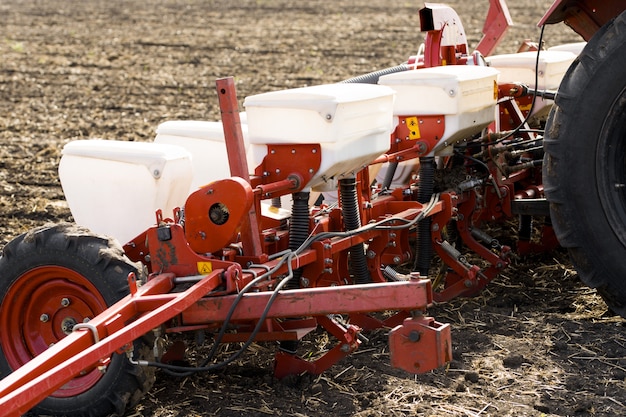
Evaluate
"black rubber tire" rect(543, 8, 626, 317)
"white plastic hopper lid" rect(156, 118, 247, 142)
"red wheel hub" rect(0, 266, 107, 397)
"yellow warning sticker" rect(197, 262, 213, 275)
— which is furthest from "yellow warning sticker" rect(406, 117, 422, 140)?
"red wheel hub" rect(0, 266, 107, 397)

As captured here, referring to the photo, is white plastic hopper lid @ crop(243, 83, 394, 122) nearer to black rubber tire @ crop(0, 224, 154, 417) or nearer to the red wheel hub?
black rubber tire @ crop(0, 224, 154, 417)

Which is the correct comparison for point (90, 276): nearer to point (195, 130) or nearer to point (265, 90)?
point (195, 130)

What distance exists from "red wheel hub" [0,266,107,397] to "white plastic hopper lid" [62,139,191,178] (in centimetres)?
57

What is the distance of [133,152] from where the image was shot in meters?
4.21

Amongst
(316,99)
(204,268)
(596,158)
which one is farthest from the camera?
(316,99)

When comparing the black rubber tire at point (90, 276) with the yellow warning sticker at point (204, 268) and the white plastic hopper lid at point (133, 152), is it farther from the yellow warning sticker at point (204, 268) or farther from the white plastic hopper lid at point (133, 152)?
the white plastic hopper lid at point (133, 152)

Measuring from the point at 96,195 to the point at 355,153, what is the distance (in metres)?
1.07

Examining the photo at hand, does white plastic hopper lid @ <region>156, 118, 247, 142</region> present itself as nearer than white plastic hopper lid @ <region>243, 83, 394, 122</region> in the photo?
No

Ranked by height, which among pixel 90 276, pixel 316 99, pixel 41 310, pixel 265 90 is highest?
pixel 316 99

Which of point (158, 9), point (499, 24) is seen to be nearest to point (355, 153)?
point (499, 24)

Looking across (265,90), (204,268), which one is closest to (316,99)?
(204,268)

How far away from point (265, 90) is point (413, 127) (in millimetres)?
6010

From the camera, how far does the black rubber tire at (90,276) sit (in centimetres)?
366

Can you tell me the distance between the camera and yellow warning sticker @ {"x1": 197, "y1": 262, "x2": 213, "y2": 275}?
12.2 feet
